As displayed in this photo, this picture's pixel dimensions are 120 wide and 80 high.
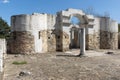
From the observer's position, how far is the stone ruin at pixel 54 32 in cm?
1803

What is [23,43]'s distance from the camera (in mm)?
17875

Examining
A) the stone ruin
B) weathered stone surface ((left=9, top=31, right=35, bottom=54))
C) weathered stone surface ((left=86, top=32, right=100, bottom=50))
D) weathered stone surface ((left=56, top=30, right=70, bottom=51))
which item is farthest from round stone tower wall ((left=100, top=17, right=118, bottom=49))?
weathered stone surface ((left=9, top=31, right=35, bottom=54))

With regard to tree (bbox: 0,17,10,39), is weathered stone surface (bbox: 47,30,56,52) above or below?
below

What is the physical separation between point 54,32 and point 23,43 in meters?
3.35

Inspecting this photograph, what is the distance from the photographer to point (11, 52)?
18547 mm

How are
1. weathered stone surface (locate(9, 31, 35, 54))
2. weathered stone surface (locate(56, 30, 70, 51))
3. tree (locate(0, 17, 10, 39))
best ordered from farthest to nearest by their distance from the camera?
tree (locate(0, 17, 10, 39))
weathered stone surface (locate(56, 30, 70, 51))
weathered stone surface (locate(9, 31, 35, 54))

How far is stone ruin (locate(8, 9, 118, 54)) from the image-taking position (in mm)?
18031

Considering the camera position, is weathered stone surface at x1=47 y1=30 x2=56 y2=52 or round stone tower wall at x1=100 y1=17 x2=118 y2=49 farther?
round stone tower wall at x1=100 y1=17 x2=118 y2=49

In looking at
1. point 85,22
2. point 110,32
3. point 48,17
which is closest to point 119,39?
point 110,32

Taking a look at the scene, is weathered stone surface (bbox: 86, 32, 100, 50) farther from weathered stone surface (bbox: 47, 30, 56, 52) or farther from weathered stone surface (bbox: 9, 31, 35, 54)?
weathered stone surface (bbox: 9, 31, 35, 54)

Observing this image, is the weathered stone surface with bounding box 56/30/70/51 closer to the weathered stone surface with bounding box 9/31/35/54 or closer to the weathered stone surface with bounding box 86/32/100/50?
the weathered stone surface with bounding box 9/31/35/54

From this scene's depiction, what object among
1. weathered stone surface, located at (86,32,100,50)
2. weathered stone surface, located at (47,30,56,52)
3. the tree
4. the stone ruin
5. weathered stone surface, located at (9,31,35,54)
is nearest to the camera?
weathered stone surface, located at (9,31,35,54)

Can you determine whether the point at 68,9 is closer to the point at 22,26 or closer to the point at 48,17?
the point at 48,17

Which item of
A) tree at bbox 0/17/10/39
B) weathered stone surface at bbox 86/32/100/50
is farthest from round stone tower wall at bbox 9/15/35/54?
tree at bbox 0/17/10/39
